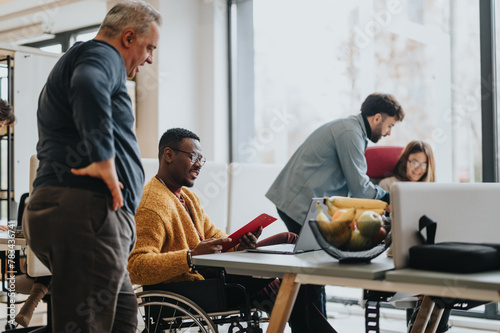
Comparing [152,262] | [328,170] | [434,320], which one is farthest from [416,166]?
[152,262]

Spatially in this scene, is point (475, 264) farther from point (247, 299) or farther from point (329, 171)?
point (329, 171)

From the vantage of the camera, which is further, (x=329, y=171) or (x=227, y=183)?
(x=227, y=183)


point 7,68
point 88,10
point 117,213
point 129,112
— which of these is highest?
point 88,10

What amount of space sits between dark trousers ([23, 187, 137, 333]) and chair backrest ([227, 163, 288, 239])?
207 cm

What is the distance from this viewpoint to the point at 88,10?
4.86m

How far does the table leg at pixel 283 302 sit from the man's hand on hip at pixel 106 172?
0.54 meters

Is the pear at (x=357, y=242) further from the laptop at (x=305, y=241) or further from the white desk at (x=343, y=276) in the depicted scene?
the laptop at (x=305, y=241)

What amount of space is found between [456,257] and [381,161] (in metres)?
2.22

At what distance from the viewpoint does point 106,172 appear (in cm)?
138

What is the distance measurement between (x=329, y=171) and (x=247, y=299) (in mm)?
968

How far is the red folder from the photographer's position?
2.05m

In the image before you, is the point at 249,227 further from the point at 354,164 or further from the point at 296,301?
the point at 354,164

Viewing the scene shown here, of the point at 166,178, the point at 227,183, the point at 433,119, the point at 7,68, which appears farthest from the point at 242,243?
the point at 7,68

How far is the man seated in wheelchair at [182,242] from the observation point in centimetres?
204
